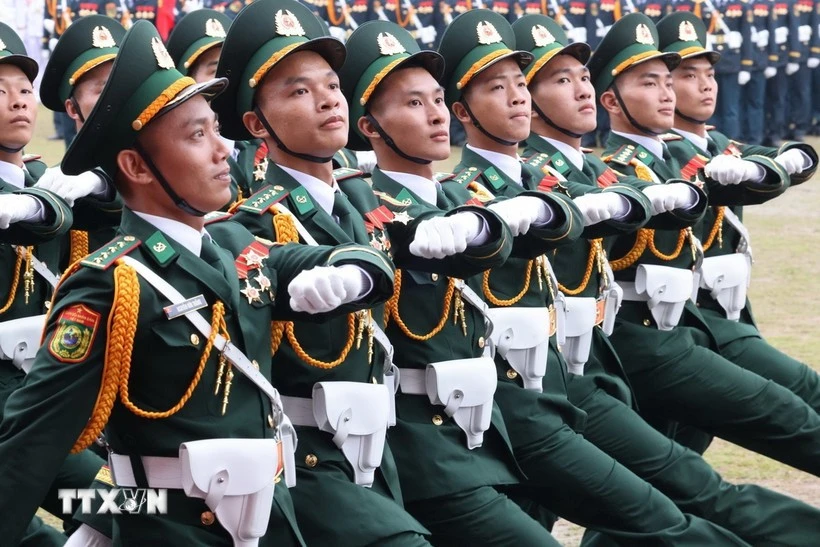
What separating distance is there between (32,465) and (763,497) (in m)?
3.18

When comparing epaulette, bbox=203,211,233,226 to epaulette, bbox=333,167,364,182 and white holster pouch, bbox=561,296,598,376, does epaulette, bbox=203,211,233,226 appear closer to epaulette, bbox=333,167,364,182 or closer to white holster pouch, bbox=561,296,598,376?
epaulette, bbox=333,167,364,182

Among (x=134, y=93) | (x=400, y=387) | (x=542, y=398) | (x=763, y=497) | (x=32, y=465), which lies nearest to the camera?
(x=32, y=465)

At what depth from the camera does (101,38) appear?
21.7 feet

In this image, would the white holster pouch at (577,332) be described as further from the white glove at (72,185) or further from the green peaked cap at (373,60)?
the white glove at (72,185)

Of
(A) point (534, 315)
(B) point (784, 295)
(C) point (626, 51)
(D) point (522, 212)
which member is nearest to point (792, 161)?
(C) point (626, 51)

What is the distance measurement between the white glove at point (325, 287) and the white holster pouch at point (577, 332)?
214 cm

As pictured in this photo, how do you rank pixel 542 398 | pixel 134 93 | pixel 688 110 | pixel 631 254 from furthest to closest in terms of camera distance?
pixel 688 110 < pixel 631 254 < pixel 542 398 < pixel 134 93

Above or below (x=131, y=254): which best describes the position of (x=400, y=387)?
below

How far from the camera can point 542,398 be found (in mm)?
5641

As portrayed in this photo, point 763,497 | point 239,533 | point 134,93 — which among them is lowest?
point 763,497

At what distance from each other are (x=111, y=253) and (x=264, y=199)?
81cm

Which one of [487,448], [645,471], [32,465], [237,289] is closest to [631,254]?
[645,471]

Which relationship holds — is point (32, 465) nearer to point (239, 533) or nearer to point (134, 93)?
point (239, 533)

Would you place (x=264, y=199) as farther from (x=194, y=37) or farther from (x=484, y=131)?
(x=194, y=37)
